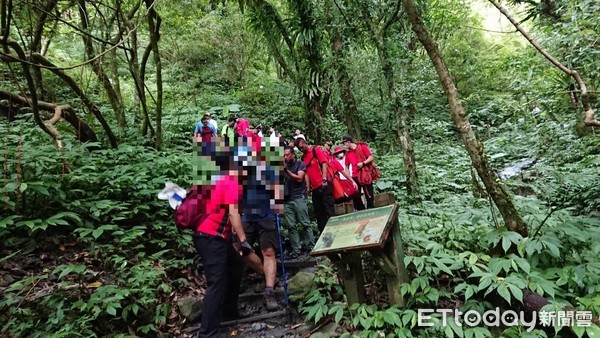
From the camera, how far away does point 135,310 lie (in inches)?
136

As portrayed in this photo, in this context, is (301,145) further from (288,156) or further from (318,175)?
(318,175)

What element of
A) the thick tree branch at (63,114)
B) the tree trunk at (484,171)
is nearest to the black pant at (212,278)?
the tree trunk at (484,171)

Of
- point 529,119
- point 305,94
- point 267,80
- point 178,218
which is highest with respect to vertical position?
point 267,80

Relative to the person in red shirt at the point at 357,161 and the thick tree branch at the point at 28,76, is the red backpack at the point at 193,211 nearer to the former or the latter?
the thick tree branch at the point at 28,76

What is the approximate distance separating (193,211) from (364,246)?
1676 mm

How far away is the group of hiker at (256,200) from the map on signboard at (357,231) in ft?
2.72

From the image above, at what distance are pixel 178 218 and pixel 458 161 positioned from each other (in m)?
10.6

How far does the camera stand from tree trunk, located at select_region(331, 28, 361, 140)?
30.3ft

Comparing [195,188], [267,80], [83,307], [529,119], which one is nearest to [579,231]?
[529,119]

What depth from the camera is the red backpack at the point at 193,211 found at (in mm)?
3378

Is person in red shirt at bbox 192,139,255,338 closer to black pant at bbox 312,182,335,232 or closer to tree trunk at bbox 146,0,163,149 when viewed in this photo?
black pant at bbox 312,182,335,232

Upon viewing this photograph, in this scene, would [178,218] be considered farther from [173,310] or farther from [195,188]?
[173,310]

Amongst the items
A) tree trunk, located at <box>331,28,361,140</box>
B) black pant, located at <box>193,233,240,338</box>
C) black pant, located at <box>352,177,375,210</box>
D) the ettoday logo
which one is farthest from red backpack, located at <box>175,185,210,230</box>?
tree trunk, located at <box>331,28,361,140</box>

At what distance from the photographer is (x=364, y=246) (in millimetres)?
3010
